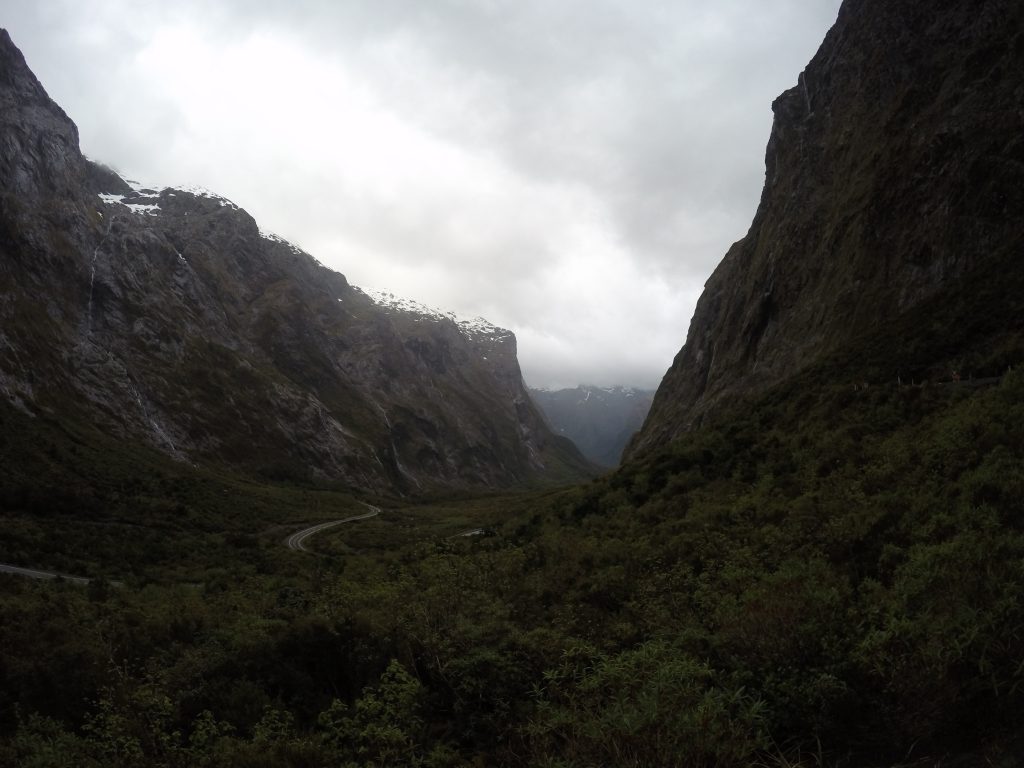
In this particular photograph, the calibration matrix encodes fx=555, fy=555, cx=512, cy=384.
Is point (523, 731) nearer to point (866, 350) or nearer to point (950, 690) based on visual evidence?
point (950, 690)

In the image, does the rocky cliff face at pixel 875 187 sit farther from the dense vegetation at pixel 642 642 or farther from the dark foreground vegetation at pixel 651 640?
the dense vegetation at pixel 642 642

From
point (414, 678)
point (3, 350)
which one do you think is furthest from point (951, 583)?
point (3, 350)

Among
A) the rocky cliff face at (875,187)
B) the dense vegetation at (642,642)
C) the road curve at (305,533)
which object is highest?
the rocky cliff face at (875,187)

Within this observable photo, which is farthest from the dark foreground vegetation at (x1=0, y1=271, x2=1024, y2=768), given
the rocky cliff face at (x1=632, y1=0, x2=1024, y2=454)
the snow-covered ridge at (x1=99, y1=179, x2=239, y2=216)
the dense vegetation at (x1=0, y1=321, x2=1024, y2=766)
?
the snow-covered ridge at (x1=99, y1=179, x2=239, y2=216)

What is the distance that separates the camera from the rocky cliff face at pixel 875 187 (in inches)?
1421

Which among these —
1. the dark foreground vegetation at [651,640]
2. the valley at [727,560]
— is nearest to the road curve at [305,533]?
the valley at [727,560]

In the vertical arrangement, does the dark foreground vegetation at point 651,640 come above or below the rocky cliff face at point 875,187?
below

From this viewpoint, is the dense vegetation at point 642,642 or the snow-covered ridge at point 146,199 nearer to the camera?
the dense vegetation at point 642,642

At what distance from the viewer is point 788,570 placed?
1052cm

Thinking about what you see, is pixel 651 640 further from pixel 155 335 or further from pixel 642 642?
pixel 155 335

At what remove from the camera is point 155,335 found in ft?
373

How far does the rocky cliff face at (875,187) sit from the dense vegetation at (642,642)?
15.7 m

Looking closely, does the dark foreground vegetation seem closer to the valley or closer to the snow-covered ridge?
the valley

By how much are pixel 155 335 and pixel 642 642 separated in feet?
424
